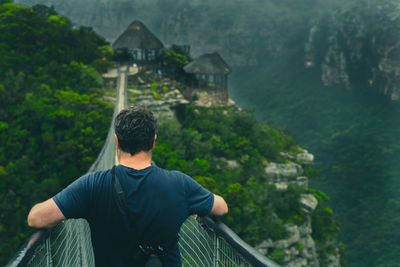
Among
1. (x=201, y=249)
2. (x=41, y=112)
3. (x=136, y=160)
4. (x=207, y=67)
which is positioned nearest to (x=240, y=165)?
(x=207, y=67)

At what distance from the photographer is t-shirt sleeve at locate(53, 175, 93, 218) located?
140cm

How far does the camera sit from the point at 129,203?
142 cm

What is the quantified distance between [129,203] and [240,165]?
14.5m

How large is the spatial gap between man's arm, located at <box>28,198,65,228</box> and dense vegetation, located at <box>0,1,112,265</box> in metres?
11.2

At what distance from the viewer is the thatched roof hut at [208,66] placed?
20.1 meters

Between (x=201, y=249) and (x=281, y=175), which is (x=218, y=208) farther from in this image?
(x=281, y=175)

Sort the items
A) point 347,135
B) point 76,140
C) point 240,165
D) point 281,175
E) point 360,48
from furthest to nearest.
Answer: point 360,48
point 347,135
point 281,175
point 240,165
point 76,140

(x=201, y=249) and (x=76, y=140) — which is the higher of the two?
(x=201, y=249)

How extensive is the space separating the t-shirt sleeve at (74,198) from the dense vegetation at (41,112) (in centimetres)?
1129

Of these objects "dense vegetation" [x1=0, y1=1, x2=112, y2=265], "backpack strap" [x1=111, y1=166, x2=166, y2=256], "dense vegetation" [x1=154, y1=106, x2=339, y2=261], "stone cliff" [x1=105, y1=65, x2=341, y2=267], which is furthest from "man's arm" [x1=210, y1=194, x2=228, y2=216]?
"stone cliff" [x1=105, y1=65, x2=341, y2=267]

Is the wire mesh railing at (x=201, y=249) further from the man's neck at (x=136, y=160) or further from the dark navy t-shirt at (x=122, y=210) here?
the man's neck at (x=136, y=160)

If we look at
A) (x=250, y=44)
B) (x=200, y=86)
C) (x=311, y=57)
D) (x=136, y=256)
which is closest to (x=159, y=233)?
(x=136, y=256)

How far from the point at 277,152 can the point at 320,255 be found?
5.12 metres

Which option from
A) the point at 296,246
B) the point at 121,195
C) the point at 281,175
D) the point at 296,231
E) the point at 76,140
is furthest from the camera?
the point at 281,175
